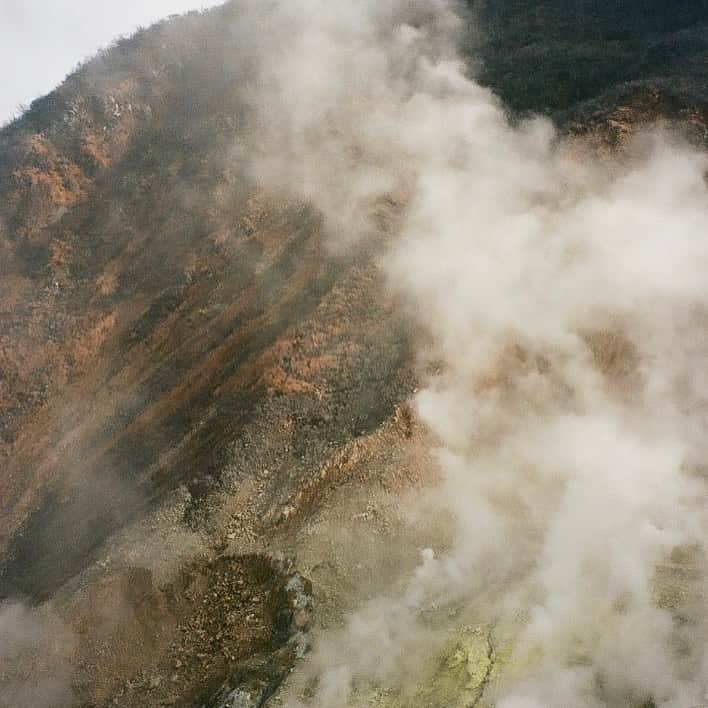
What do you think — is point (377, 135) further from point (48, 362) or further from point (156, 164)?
point (48, 362)

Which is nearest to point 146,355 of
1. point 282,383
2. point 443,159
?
point 282,383

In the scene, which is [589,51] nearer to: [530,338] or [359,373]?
[530,338]

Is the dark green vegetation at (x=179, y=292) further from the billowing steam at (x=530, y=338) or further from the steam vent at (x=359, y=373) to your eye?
the billowing steam at (x=530, y=338)

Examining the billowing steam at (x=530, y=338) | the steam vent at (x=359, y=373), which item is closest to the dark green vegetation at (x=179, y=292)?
the steam vent at (x=359, y=373)

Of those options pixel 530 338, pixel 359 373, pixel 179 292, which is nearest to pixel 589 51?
pixel 530 338

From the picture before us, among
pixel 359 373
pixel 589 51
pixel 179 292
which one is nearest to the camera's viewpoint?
pixel 359 373

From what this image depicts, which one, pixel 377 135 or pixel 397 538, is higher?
pixel 377 135

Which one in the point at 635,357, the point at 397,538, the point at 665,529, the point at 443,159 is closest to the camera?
the point at 665,529
